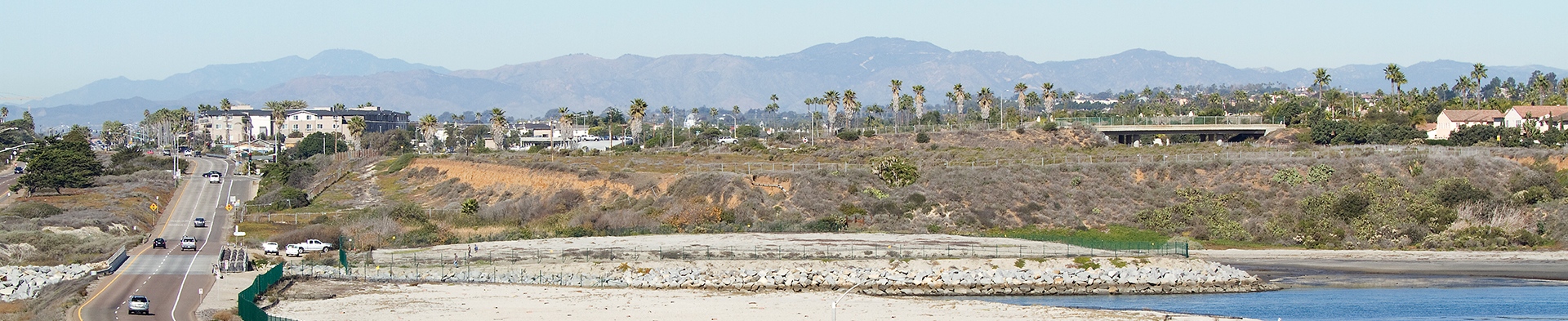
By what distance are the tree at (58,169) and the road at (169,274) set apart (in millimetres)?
11641

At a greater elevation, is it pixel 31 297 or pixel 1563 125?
pixel 1563 125

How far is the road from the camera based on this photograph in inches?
1698

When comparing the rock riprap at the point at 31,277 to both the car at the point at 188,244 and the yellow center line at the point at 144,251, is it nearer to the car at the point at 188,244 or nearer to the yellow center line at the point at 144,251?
the yellow center line at the point at 144,251

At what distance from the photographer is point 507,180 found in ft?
316

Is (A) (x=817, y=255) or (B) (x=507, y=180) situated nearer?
(A) (x=817, y=255)

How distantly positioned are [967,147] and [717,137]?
186 feet

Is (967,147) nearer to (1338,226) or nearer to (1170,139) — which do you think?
(1170,139)

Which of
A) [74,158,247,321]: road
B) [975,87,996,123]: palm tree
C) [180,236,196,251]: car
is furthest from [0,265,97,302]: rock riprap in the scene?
[975,87,996,123]: palm tree

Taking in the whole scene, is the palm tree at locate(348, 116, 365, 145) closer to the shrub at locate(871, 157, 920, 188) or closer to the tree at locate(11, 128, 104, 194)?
the tree at locate(11, 128, 104, 194)

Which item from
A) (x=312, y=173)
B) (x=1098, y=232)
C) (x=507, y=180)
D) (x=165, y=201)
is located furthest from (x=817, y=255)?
(x=312, y=173)

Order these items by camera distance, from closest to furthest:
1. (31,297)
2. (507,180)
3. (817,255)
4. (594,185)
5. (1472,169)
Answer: (31,297) → (817,255) → (1472,169) → (594,185) → (507,180)

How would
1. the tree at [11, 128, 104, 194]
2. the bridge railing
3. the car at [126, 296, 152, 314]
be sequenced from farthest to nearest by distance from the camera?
the bridge railing → the tree at [11, 128, 104, 194] → the car at [126, 296, 152, 314]

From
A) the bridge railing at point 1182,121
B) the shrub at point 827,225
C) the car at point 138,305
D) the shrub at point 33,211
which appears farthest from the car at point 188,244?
the bridge railing at point 1182,121

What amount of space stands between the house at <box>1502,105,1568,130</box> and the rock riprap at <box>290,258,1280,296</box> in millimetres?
73975
